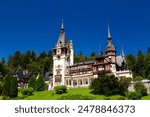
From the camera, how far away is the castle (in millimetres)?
66750

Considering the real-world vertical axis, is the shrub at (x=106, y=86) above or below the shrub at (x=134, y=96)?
above

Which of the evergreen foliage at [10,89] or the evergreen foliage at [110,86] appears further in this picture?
the evergreen foliage at [10,89]

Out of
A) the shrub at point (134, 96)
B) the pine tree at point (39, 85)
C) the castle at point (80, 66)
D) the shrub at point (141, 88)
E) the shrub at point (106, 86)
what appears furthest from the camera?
the castle at point (80, 66)

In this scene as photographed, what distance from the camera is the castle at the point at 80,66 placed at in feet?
219

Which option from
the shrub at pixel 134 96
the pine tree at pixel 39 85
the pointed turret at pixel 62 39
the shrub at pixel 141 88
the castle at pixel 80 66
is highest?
the pointed turret at pixel 62 39

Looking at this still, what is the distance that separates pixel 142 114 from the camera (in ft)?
25.4

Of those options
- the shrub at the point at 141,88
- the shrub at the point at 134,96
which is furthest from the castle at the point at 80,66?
the shrub at the point at 134,96

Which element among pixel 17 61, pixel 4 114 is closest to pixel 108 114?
pixel 4 114

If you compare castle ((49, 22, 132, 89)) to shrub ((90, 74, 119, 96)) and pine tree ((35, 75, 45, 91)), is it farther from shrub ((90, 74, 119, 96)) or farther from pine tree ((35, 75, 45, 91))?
shrub ((90, 74, 119, 96))

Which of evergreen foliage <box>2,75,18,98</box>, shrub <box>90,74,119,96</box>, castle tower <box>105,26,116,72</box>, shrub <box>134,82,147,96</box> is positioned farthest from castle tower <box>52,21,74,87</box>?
shrub <box>134,82,147,96</box>

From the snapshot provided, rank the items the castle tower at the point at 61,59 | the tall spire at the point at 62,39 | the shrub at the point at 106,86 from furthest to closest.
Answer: the tall spire at the point at 62,39, the castle tower at the point at 61,59, the shrub at the point at 106,86

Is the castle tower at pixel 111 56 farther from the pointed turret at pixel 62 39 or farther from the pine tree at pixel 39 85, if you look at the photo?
the pine tree at pixel 39 85

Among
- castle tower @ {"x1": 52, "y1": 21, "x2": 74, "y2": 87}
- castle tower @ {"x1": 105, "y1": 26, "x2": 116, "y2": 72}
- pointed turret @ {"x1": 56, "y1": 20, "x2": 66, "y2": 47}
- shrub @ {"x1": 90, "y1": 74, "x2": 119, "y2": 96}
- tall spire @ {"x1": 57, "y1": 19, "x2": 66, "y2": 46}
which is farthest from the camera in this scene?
tall spire @ {"x1": 57, "y1": 19, "x2": 66, "y2": 46}

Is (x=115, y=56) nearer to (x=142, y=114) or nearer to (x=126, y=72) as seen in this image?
(x=126, y=72)
